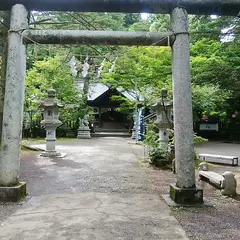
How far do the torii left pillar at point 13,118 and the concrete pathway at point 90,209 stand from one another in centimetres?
43

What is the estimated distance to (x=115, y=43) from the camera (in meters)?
5.31

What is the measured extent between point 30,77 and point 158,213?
16.0 m

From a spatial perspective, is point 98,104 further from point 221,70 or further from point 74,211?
point 74,211

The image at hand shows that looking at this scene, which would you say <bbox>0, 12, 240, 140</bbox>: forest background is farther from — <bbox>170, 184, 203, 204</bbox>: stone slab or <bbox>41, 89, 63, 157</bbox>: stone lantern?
<bbox>170, 184, 203, 204</bbox>: stone slab

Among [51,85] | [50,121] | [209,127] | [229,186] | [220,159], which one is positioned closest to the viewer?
[229,186]

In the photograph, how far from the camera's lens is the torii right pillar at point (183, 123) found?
4863mm

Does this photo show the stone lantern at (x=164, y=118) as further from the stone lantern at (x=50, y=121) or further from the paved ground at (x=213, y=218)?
the stone lantern at (x=50, y=121)

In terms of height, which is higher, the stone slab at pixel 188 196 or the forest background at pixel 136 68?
the forest background at pixel 136 68

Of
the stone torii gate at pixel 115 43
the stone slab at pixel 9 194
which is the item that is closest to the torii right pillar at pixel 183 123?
the stone torii gate at pixel 115 43

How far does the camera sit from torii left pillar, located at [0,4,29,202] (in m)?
4.88

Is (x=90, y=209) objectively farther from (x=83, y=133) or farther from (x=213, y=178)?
(x=83, y=133)

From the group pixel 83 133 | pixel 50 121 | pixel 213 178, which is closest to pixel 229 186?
pixel 213 178

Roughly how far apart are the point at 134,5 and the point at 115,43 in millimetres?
753

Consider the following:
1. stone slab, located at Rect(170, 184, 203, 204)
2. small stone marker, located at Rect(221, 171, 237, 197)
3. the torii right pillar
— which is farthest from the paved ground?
the torii right pillar
